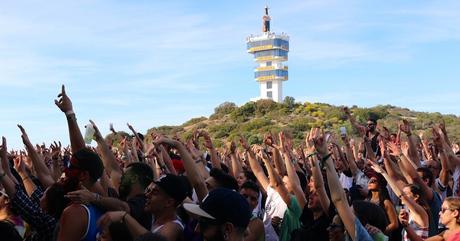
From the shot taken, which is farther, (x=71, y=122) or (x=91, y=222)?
(x=71, y=122)

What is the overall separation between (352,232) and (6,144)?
3855 millimetres

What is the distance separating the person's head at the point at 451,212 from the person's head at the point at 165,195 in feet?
8.61

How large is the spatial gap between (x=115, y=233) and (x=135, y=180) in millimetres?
1101

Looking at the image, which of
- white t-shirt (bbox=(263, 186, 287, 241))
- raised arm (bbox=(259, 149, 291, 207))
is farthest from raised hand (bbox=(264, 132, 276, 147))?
white t-shirt (bbox=(263, 186, 287, 241))

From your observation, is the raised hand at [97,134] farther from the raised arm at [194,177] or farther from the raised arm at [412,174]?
the raised arm at [412,174]

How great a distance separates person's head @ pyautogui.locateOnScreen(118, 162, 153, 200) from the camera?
4914 millimetres

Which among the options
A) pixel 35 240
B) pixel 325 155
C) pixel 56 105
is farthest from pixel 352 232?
pixel 56 105

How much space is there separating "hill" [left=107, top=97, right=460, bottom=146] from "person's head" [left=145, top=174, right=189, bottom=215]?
134 feet

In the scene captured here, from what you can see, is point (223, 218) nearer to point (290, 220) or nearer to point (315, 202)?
point (315, 202)

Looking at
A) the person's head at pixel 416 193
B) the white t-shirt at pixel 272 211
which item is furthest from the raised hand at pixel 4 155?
the person's head at pixel 416 193

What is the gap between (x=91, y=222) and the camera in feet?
13.6

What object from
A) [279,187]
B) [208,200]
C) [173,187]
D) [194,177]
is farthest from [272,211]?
[208,200]

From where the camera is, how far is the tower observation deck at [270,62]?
9012 cm

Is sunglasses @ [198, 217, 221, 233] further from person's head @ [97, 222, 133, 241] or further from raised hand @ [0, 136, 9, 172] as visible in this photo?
raised hand @ [0, 136, 9, 172]
